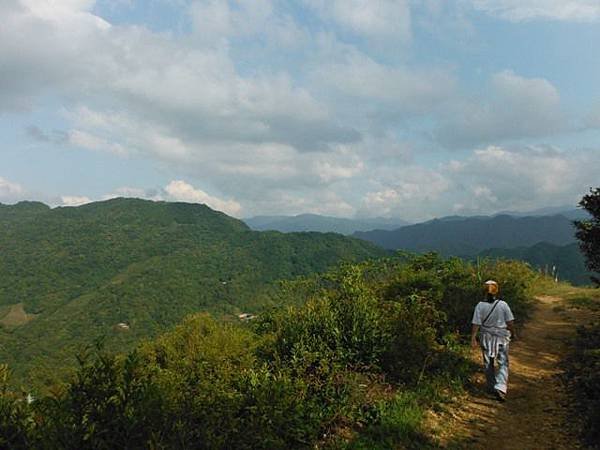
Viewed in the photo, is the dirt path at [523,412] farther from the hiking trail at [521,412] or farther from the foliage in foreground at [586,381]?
the foliage in foreground at [586,381]

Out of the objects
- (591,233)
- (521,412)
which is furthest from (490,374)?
(591,233)

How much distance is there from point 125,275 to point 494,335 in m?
156

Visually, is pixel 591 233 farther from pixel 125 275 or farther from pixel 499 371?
pixel 125 275

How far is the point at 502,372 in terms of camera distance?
7.34 metres

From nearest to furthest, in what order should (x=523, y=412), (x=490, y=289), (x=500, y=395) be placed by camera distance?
(x=523, y=412)
(x=500, y=395)
(x=490, y=289)

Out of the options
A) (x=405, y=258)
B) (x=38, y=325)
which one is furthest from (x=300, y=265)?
(x=405, y=258)

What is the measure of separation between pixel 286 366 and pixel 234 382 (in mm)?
988

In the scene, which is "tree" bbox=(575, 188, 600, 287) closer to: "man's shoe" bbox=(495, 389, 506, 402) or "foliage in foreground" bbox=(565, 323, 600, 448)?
"foliage in foreground" bbox=(565, 323, 600, 448)

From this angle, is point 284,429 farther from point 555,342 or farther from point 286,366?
point 555,342

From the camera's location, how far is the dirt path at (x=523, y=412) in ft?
19.1

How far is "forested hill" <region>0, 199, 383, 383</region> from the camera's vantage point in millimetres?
103062

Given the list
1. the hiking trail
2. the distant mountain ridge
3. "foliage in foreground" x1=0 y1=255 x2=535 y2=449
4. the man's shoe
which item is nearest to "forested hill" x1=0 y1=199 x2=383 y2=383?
the distant mountain ridge

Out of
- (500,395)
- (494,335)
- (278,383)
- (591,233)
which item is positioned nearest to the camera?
(278,383)

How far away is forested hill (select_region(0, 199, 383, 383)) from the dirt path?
69602mm
